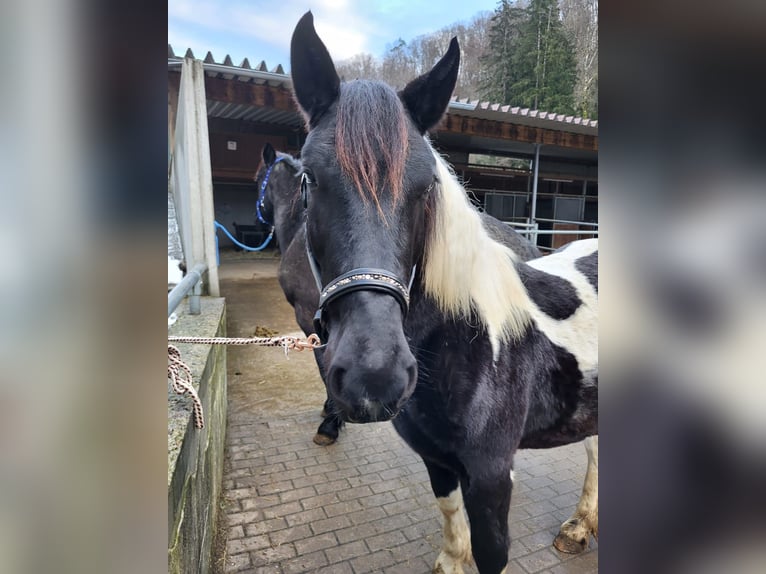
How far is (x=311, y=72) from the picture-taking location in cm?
144

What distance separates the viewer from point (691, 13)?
1.36 feet

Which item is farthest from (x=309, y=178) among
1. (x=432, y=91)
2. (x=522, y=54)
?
(x=522, y=54)

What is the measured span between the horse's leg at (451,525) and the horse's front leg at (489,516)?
0.39 metres

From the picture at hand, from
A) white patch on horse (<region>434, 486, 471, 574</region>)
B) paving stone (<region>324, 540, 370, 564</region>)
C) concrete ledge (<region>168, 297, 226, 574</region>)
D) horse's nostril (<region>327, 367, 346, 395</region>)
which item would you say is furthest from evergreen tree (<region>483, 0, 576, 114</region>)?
paving stone (<region>324, 540, 370, 564</region>)

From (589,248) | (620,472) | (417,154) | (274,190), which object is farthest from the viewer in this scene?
(274,190)

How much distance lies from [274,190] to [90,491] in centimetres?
376

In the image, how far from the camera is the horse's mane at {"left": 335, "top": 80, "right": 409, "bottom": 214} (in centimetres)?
124

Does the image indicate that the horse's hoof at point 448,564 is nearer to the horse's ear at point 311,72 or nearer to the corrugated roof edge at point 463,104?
the horse's ear at point 311,72

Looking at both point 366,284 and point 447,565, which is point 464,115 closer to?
point 447,565

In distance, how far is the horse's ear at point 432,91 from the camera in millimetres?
1492

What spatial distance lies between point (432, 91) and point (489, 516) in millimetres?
1557

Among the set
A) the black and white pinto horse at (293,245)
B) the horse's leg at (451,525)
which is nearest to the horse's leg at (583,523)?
the horse's leg at (451,525)

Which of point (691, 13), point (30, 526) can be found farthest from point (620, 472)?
point (30, 526)

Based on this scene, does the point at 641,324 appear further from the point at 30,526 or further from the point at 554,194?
the point at 554,194
